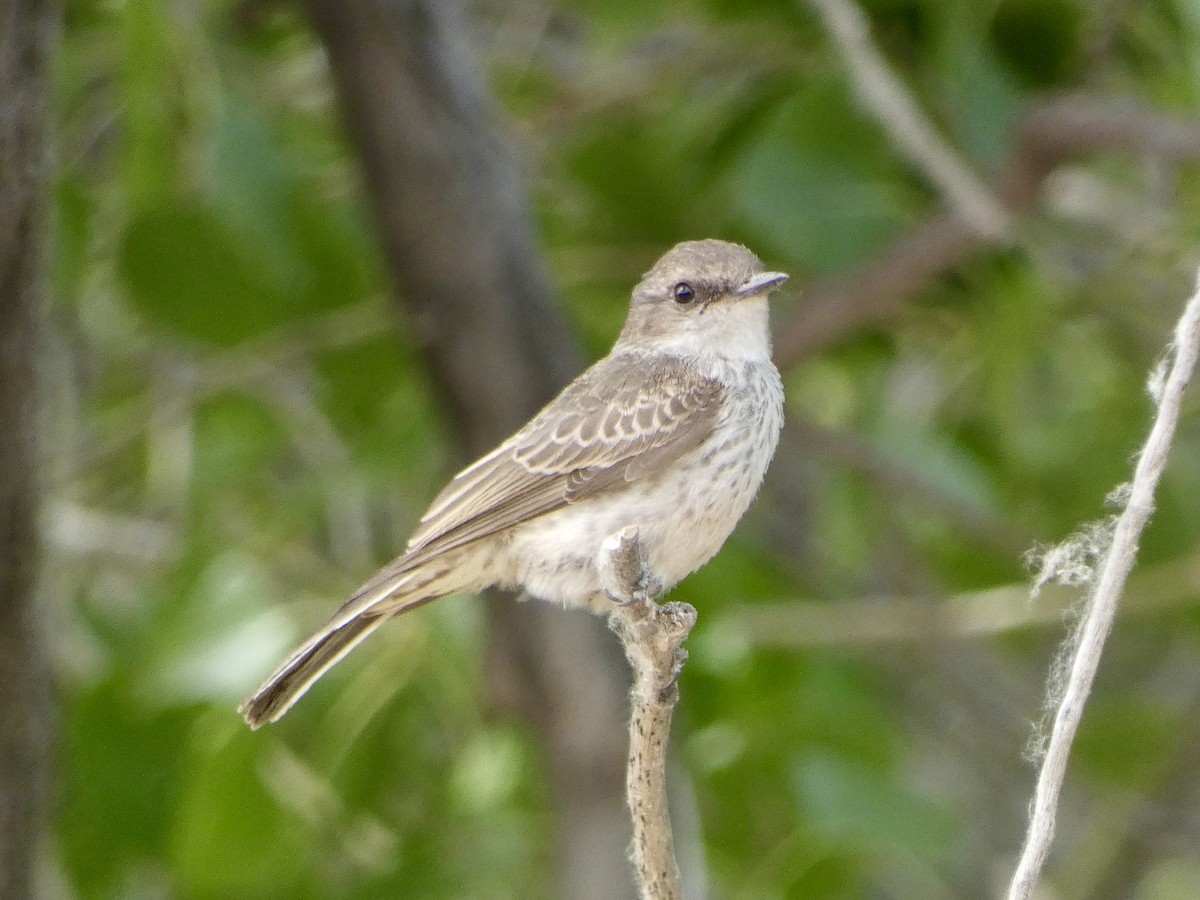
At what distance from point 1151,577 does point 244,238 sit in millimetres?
2712

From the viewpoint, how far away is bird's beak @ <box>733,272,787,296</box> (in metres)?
3.65

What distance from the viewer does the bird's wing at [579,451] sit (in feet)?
11.6

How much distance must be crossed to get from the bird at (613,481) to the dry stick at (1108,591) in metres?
1.26

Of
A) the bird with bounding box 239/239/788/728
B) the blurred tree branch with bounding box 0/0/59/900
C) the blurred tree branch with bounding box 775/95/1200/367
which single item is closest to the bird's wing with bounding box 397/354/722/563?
the bird with bounding box 239/239/788/728

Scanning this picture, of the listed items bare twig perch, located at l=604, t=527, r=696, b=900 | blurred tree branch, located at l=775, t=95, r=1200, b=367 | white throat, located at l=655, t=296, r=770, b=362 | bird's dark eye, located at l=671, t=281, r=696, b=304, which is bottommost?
bare twig perch, located at l=604, t=527, r=696, b=900

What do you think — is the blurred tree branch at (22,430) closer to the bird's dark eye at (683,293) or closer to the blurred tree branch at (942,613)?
the bird's dark eye at (683,293)

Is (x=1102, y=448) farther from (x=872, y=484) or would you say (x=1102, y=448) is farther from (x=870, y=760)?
(x=870, y=760)

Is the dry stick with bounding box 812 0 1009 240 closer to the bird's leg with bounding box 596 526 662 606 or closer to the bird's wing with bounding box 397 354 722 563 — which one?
the bird's wing with bounding box 397 354 722 563

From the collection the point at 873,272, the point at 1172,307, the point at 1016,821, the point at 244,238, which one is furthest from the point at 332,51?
the point at 1016,821

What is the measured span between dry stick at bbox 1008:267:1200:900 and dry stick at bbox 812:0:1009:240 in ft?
7.14

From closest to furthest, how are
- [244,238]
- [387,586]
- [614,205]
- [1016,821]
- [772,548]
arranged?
[387,586] → [244,238] → [614,205] → [772,548] → [1016,821]

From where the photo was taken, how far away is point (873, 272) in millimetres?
4949

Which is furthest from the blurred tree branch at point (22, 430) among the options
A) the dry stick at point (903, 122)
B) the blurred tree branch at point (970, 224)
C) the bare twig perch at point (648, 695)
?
the blurred tree branch at point (970, 224)

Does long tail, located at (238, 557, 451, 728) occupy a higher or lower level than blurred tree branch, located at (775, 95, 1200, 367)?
lower
